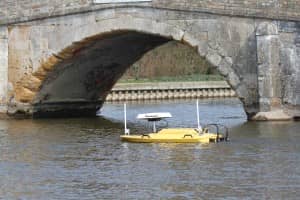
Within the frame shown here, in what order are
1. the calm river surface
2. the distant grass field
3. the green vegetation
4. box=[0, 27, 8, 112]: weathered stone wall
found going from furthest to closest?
the green vegetation
the distant grass field
box=[0, 27, 8, 112]: weathered stone wall
the calm river surface

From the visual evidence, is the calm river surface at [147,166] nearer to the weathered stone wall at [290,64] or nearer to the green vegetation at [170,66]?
the weathered stone wall at [290,64]

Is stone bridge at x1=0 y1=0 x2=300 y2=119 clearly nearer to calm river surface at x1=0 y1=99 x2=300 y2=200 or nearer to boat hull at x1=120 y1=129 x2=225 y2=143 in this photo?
calm river surface at x1=0 y1=99 x2=300 y2=200

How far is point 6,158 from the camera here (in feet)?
68.5

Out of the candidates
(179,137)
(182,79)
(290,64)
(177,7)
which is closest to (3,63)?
(177,7)

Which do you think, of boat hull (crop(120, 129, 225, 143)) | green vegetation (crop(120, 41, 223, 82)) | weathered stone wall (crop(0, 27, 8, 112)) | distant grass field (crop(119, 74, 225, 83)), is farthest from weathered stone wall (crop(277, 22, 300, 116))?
green vegetation (crop(120, 41, 223, 82))

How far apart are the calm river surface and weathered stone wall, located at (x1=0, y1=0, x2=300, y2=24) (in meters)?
3.34

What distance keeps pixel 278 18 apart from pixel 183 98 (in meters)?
23.2

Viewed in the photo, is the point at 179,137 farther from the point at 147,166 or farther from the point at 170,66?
the point at 170,66

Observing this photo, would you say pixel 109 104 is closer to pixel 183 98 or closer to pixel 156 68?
pixel 183 98

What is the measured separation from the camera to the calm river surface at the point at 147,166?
1605 centimetres

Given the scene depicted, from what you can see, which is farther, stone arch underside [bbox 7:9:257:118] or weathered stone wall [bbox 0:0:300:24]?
stone arch underside [bbox 7:9:257:118]

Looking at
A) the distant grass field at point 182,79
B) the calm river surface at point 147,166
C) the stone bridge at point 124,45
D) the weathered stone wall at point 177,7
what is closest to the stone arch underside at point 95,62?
the stone bridge at point 124,45

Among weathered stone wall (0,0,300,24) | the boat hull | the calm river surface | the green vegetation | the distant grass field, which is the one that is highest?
weathered stone wall (0,0,300,24)

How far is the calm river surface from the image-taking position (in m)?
16.0
